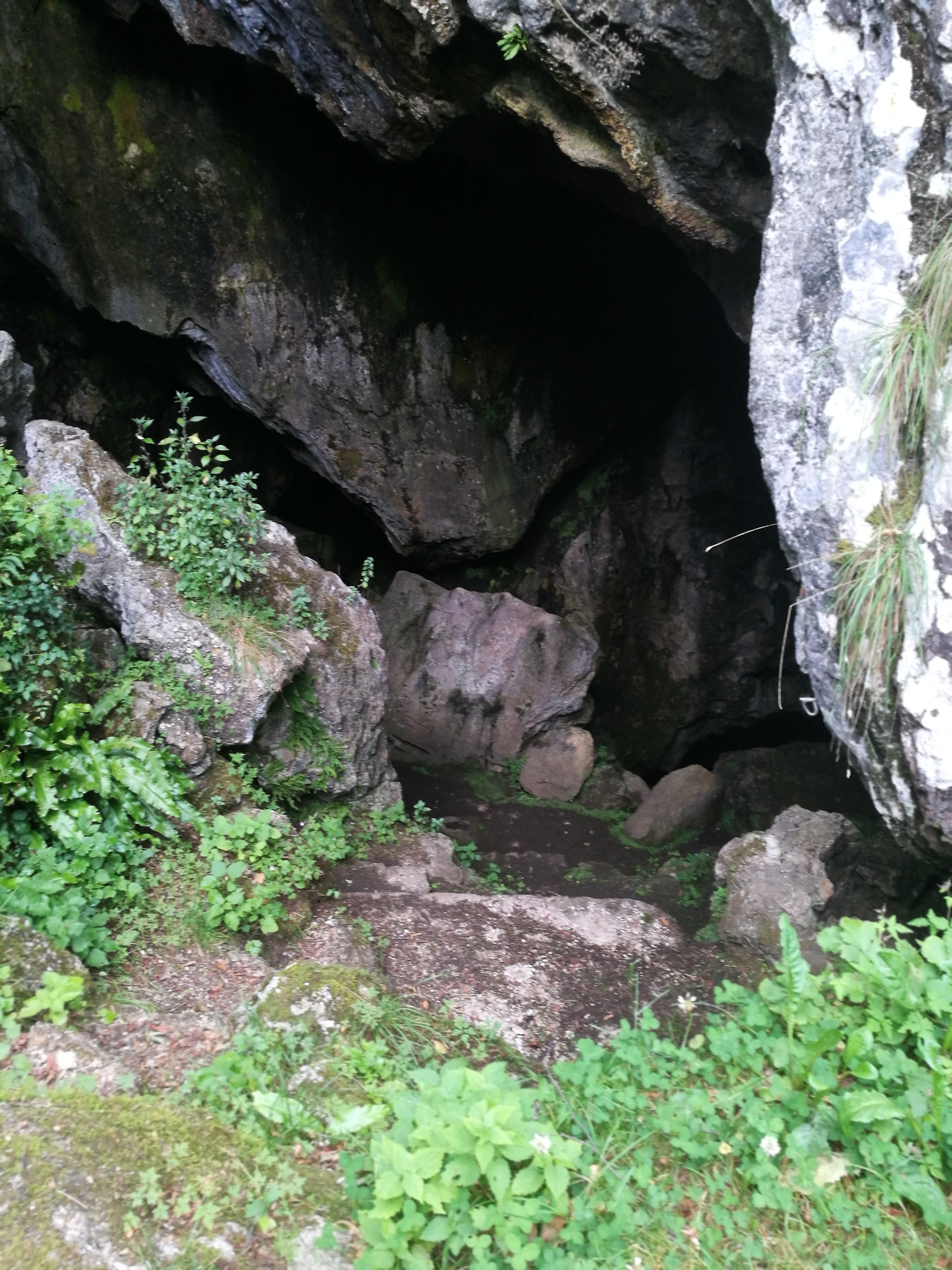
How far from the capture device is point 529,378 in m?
9.20

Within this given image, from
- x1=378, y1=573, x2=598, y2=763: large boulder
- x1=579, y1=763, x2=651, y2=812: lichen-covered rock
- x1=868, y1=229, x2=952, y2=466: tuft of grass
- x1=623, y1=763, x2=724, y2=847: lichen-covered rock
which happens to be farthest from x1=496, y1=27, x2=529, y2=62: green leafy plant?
x1=579, y1=763, x2=651, y2=812: lichen-covered rock

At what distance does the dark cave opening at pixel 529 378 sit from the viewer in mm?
7406

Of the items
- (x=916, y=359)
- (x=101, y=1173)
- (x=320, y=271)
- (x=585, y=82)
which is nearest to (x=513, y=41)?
(x=585, y=82)

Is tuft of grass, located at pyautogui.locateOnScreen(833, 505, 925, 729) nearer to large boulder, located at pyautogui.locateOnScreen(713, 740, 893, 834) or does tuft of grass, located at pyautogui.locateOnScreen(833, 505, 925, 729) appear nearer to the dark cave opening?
large boulder, located at pyautogui.locateOnScreen(713, 740, 893, 834)

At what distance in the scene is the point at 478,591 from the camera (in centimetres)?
998

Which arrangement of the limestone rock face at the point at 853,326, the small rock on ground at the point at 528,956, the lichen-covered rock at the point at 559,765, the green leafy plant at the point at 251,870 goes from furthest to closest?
the lichen-covered rock at the point at 559,765, the green leafy plant at the point at 251,870, the small rock on ground at the point at 528,956, the limestone rock face at the point at 853,326

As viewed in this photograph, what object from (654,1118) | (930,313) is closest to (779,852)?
(654,1118)

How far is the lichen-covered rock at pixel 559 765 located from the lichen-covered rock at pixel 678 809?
839 millimetres

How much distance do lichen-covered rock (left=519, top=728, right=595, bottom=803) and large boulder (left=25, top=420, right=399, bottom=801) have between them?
10.6ft

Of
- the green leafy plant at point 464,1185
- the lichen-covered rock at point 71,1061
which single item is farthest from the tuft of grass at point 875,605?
the lichen-covered rock at point 71,1061

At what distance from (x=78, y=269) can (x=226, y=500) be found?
4149mm

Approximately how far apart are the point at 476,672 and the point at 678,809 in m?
2.76

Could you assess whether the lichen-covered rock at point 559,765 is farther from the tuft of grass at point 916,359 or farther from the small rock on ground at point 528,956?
the tuft of grass at point 916,359

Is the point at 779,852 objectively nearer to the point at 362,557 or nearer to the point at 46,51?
the point at 362,557
